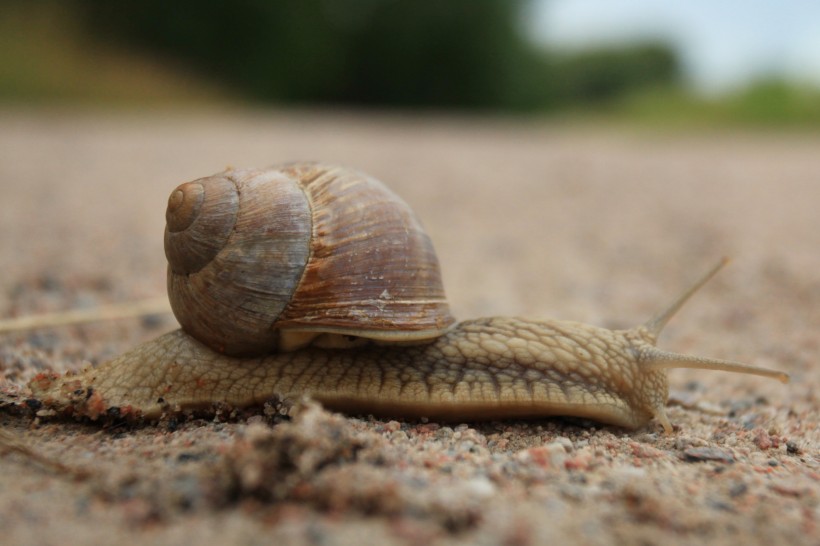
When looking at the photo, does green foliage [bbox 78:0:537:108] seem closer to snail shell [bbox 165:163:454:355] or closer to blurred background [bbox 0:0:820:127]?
blurred background [bbox 0:0:820:127]

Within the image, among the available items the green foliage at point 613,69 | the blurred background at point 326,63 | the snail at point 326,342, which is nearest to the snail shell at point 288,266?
the snail at point 326,342

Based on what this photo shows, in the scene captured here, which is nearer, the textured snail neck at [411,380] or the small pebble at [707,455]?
the small pebble at [707,455]

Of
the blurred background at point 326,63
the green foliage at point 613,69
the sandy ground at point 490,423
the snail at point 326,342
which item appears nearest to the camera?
the sandy ground at point 490,423

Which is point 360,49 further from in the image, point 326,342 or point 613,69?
point 326,342

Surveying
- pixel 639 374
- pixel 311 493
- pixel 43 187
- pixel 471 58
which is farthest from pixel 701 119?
pixel 311 493

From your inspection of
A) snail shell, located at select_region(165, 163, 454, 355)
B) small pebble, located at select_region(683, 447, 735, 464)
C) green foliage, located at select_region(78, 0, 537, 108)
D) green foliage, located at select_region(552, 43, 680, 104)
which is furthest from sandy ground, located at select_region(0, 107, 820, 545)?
green foliage, located at select_region(552, 43, 680, 104)

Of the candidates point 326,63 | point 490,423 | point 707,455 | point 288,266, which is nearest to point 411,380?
point 490,423

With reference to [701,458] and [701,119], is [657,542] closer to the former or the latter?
[701,458]

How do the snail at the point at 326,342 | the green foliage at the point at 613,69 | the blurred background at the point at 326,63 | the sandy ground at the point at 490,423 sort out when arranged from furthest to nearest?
the green foliage at the point at 613,69 < the blurred background at the point at 326,63 < the snail at the point at 326,342 < the sandy ground at the point at 490,423

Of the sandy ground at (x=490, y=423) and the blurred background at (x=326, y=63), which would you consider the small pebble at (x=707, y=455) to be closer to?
the sandy ground at (x=490, y=423)
